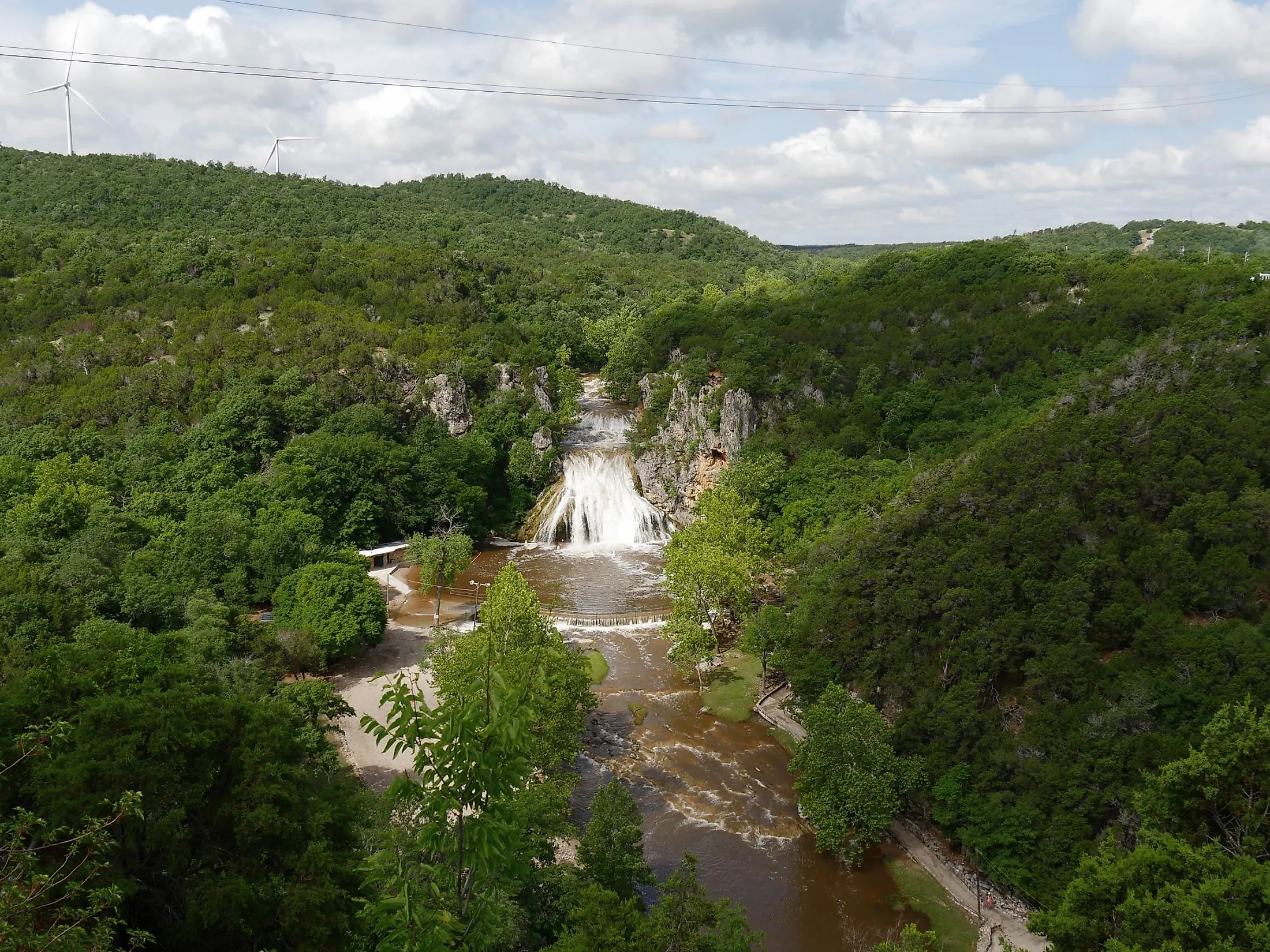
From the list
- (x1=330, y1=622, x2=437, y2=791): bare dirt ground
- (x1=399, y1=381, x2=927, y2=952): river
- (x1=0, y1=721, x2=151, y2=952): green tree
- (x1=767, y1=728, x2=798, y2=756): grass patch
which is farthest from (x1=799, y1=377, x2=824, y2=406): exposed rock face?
(x1=0, y1=721, x2=151, y2=952): green tree

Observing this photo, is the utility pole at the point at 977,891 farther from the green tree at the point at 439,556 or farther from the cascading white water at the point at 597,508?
the cascading white water at the point at 597,508

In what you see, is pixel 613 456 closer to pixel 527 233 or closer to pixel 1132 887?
pixel 1132 887

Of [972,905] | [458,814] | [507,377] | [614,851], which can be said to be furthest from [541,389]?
[458,814]

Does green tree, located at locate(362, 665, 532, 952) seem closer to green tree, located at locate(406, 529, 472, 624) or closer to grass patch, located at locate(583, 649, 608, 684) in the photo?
grass patch, located at locate(583, 649, 608, 684)

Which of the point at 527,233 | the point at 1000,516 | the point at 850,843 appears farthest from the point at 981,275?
the point at 527,233

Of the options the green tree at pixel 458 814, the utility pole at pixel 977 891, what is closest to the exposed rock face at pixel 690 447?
the utility pole at pixel 977 891
